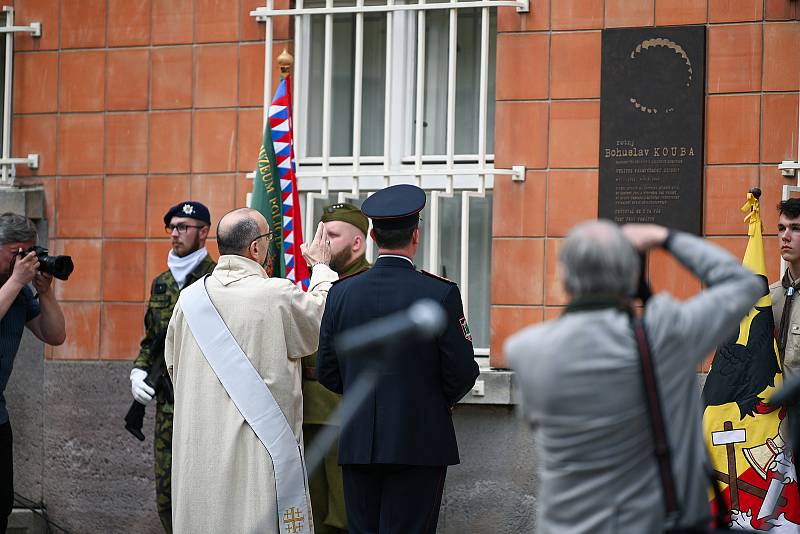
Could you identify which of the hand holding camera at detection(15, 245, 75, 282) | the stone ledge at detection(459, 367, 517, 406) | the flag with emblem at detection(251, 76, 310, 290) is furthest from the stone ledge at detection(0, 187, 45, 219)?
the stone ledge at detection(459, 367, 517, 406)

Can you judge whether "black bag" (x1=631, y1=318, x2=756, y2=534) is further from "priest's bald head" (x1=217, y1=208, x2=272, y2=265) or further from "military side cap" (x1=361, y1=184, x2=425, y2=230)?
"priest's bald head" (x1=217, y1=208, x2=272, y2=265)

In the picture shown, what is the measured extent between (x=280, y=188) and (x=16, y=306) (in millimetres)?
1519

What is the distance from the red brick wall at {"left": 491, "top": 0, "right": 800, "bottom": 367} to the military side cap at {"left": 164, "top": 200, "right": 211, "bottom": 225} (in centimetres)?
162

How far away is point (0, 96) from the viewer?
27.6 feet

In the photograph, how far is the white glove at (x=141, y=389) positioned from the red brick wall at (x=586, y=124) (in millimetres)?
1887

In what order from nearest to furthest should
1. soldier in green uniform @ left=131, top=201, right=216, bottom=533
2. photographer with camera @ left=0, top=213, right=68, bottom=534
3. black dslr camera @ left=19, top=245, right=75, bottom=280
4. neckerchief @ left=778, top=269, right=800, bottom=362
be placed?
neckerchief @ left=778, top=269, right=800, bottom=362, photographer with camera @ left=0, top=213, right=68, bottom=534, black dslr camera @ left=19, top=245, right=75, bottom=280, soldier in green uniform @ left=131, top=201, right=216, bottom=533

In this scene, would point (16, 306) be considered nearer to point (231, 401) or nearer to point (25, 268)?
point (25, 268)

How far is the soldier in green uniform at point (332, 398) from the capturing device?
252 inches

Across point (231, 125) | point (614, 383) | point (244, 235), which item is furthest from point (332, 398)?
point (614, 383)

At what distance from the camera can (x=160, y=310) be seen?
714 centimetres

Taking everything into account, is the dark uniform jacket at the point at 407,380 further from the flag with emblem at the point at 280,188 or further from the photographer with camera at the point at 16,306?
the photographer with camera at the point at 16,306

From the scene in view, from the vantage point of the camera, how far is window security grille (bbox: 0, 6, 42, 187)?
8.04 m

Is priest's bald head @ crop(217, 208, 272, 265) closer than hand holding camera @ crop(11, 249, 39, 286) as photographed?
Yes

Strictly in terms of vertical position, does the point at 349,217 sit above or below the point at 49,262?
above
